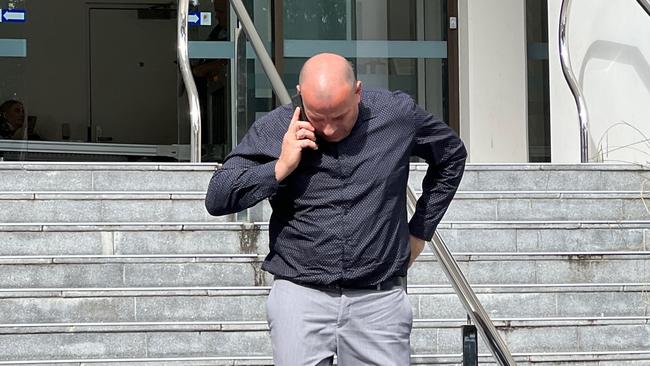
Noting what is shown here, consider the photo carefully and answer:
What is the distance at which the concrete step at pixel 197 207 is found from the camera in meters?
5.83

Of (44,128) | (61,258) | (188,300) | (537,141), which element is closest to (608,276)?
(188,300)

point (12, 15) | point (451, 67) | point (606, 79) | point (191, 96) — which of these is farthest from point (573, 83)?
point (12, 15)

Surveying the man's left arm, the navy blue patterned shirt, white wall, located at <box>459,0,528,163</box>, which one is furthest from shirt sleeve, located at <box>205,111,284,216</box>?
white wall, located at <box>459,0,528,163</box>

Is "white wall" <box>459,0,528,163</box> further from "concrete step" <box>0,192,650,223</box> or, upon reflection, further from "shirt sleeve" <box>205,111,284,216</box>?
"shirt sleeve" <box>205,111,284,216</box>

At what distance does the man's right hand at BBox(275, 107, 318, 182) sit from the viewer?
Answer: 10.1 feet

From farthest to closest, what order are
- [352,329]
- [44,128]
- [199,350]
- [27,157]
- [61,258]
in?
[44,128] < [27,157] < [61,258] < [199,350] < [352,329]

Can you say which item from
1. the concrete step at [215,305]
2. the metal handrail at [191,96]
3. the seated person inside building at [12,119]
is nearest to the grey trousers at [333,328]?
the concrete step at [215,305]

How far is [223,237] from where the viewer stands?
564 centimetres

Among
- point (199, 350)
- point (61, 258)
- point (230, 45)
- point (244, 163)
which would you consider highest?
point (230, 45)

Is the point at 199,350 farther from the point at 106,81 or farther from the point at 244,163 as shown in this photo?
the point at 106,81

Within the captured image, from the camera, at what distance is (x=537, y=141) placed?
10086 mm

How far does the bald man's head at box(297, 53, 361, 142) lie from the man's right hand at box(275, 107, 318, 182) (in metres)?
0.03

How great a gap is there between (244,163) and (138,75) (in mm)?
11436

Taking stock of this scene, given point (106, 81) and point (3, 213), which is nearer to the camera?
point (3, 213)
